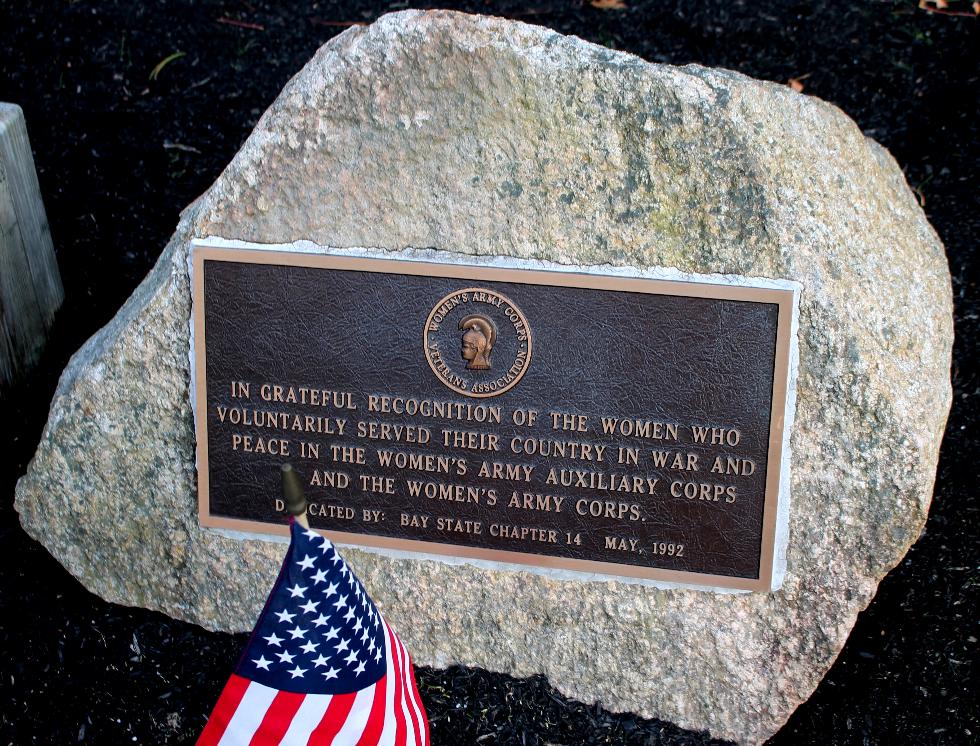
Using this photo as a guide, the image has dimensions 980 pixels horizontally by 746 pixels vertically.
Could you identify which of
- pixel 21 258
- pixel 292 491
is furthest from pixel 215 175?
pixel 292 491

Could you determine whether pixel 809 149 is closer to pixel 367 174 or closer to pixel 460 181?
pixel 460 181

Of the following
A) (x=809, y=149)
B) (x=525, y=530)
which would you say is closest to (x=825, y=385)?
(x=809, y=149)

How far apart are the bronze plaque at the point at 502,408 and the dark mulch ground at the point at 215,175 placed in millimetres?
572

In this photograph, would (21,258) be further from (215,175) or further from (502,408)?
(502,408)

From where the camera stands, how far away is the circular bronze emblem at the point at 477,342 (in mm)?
2646

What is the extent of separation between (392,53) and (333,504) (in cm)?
135

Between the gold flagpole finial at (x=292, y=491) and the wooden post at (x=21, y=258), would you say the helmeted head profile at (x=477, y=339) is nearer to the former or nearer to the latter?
the gold flagpole finial at (x=292, y=491)

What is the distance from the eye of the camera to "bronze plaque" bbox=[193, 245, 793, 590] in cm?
260

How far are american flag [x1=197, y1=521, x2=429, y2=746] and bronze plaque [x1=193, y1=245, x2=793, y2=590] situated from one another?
2.30 ft

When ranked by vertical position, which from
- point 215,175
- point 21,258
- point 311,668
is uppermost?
point 215,175

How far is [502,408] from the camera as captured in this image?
2.71m

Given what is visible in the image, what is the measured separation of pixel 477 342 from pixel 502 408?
0.21 m

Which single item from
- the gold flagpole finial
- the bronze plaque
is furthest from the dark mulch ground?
the gold flagpole finial

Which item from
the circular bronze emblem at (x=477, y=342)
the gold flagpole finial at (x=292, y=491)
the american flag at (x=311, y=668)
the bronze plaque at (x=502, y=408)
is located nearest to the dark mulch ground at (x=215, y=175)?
the bronze plaque at (x=502, y=408)
